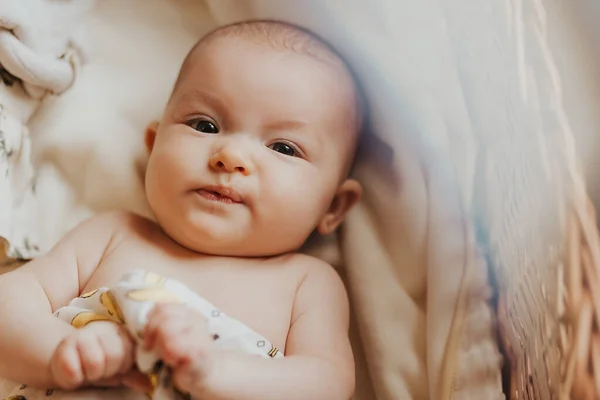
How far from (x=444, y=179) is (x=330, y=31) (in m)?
0.27

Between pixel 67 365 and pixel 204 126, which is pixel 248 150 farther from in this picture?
pixel 67 365

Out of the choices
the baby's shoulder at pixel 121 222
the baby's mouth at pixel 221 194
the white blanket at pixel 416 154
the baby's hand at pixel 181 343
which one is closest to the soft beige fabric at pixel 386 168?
the white blanket at pixel 416 154

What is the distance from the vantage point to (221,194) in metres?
0.90

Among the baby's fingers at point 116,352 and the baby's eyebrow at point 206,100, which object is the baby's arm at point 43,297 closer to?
the baby's fingers at point 116,352

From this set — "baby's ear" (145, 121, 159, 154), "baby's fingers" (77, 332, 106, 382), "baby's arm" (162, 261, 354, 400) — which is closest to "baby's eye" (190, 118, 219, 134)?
"baby's ear" (145, 121, 159, 154)

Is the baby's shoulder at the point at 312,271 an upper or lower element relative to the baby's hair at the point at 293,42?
lower

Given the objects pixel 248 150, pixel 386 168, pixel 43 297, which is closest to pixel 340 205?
pixel 386 168

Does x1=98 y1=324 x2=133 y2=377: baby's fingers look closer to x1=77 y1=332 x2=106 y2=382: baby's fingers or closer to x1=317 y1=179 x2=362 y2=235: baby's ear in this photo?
x1=77 y1=332 x2=106 y2=382: baby's fingers

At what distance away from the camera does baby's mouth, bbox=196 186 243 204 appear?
2.94 ft

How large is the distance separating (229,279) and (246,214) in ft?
0.26

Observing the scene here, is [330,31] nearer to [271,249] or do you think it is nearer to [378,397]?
[271,249]

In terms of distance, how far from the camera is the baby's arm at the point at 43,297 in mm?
782

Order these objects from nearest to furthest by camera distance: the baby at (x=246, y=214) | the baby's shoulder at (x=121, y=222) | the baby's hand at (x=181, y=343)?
1. the baby's hand at (x=181, y=343)
2. the baby at (x=246, y=214)
3. the baby's shoulder at (x=121, y=222)

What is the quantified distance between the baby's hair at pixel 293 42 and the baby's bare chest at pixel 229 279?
0.24 metres
